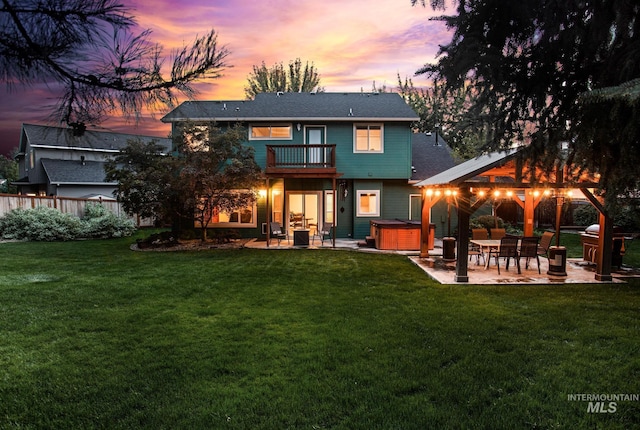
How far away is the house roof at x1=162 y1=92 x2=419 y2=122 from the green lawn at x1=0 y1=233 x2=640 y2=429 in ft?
29.6

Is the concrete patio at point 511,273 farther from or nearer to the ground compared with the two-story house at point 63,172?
nearer to the ground

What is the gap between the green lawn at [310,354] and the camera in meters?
3.05

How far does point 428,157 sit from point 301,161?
273 inches

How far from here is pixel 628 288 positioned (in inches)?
296

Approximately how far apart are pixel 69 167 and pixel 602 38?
2621 cm

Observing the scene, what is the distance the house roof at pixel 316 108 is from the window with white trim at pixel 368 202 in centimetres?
320

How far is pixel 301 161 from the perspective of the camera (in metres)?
15.0

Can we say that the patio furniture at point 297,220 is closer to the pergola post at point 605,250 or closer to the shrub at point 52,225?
the shrub at point 52,225

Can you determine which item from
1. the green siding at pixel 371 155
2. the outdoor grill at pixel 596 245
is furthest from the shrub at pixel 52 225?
the outdoor grill at pixel 596 245

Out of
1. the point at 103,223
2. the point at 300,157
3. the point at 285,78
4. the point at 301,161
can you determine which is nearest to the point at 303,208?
the point at 301,161

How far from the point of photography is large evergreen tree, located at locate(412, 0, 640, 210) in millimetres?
3259

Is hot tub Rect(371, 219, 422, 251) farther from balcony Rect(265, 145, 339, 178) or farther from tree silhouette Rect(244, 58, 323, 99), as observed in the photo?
tree silhouette Rect(244, 58, 323, 99)

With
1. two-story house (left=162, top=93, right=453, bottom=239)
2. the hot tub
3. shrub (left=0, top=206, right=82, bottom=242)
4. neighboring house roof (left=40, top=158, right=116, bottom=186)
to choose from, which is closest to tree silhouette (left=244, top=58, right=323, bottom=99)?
neighboring house roof (left=40, top=158, right=116, bottom=186)

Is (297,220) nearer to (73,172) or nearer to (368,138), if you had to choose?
(368,138)
